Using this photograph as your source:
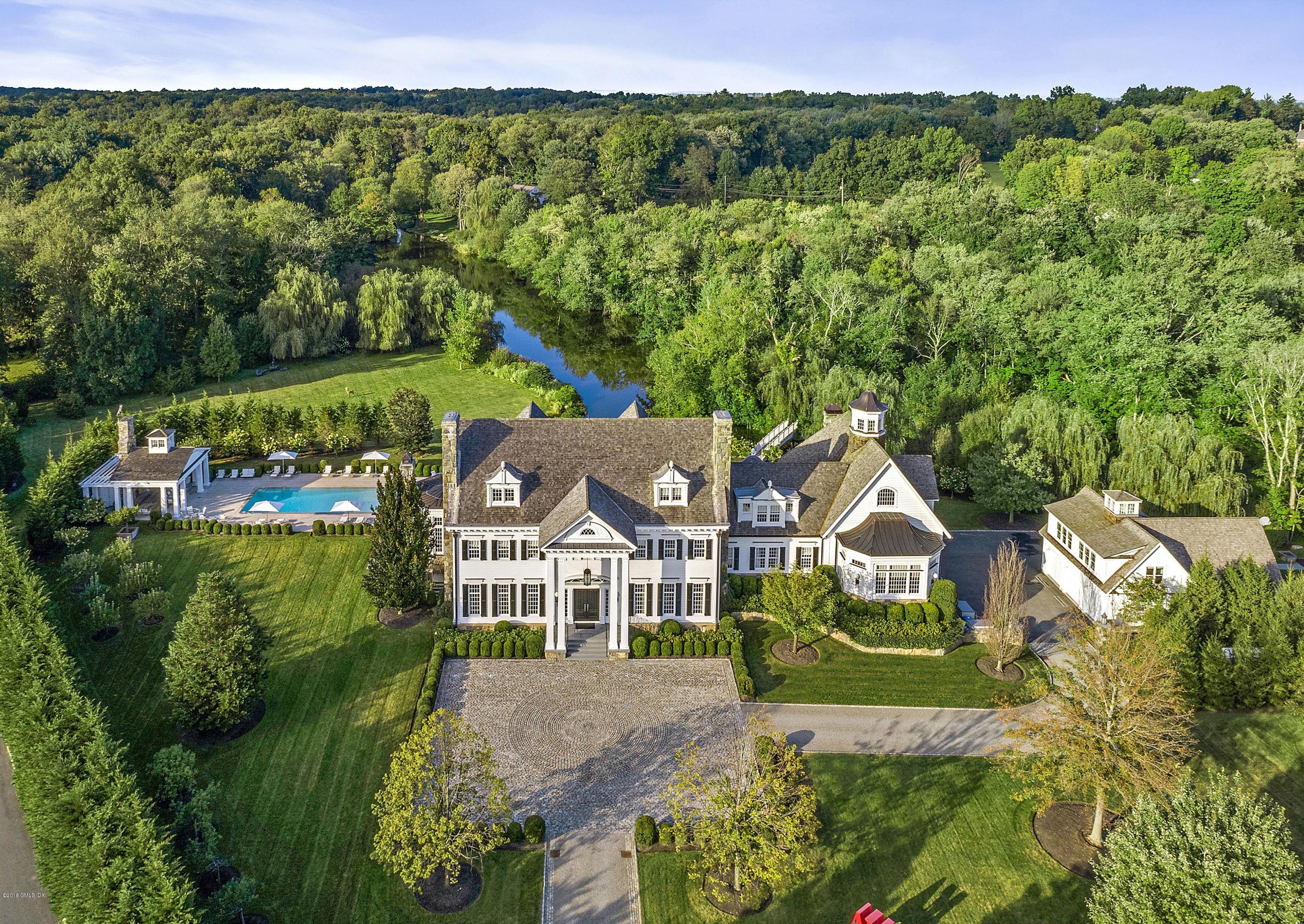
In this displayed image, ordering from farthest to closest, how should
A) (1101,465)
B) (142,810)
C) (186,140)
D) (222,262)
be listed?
(186,140) < (222,262) < (1101,465) < (142,810)

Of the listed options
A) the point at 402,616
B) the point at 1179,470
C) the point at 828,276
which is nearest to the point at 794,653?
the point at 402,616

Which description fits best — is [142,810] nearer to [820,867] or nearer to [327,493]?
[820,867]

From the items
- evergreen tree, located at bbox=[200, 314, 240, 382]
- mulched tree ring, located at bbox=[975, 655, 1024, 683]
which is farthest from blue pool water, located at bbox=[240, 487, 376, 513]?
mulched tree ring, located at bbox=[975, 655, 1024, 683]

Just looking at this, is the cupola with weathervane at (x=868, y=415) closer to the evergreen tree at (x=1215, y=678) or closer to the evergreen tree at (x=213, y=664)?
the evergreen tree at (x=1215, y=678)

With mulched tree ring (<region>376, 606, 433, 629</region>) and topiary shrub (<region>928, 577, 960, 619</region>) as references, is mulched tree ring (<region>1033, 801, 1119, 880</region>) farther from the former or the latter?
mulched tree ring (<region>376, 606, 433, 629</region>)

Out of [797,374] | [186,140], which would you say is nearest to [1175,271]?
[797,374]

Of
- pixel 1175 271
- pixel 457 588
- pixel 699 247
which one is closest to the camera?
pixel 457 588
